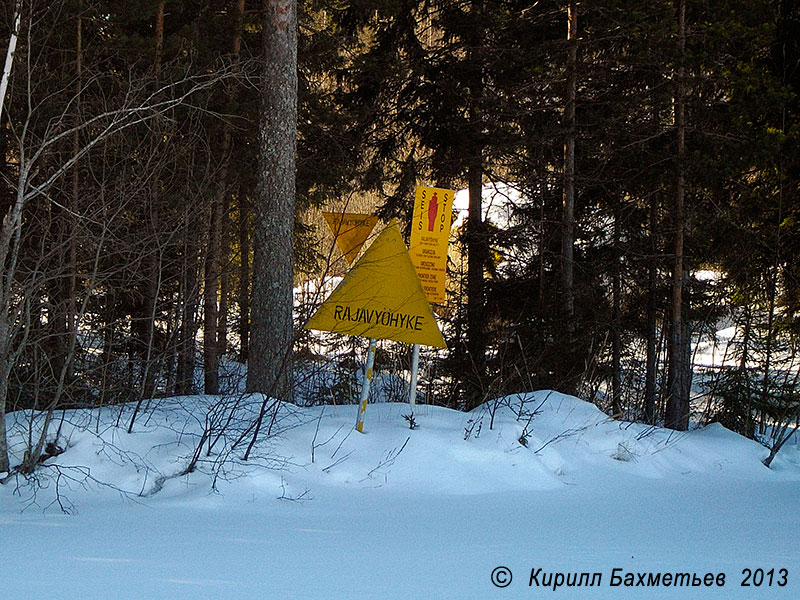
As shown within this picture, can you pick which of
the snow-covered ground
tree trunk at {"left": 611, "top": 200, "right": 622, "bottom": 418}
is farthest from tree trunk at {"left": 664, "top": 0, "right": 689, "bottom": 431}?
the snow-covered ground

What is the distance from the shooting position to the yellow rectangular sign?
8320 mm

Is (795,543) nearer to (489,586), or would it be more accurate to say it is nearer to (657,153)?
(489,586)

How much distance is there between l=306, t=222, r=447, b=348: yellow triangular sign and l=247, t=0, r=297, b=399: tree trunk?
218cm

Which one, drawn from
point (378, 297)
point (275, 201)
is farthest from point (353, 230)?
point (275, 201)

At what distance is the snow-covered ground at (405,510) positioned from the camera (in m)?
3.91

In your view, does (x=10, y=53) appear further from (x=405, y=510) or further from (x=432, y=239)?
(x=432, y=239)

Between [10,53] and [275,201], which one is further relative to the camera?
[275,201]

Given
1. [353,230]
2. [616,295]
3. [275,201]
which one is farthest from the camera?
[616,295]

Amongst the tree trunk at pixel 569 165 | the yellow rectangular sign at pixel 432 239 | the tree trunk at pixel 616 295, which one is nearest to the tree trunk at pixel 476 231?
the tree trunk at pixel 569 165

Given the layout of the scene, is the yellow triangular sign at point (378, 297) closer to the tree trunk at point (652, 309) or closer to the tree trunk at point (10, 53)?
the tree trunk at point (10, 53)

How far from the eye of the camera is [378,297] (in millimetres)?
7297

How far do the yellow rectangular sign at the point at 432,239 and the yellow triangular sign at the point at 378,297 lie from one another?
938mm

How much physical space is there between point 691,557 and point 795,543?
0.80m

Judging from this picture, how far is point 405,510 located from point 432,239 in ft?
11.5
